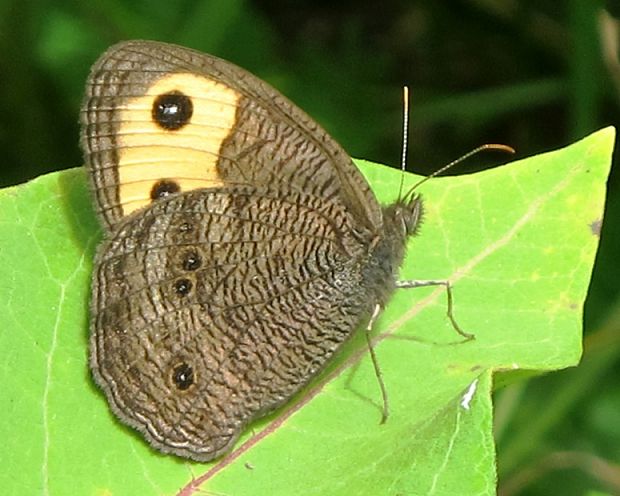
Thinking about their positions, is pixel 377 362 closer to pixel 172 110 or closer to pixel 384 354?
pixel 384 354

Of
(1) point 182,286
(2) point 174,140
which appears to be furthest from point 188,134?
(1) point 182,286

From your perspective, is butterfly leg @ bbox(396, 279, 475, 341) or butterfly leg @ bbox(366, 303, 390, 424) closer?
butterfly leg @ bbox(366, 303, 390, 424)

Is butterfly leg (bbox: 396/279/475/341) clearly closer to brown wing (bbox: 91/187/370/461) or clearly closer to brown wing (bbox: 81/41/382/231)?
brown wing (bbox: 91/187/370/461)

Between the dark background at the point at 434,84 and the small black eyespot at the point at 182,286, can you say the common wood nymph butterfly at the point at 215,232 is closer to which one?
the small black eyespot at the point at 182,286

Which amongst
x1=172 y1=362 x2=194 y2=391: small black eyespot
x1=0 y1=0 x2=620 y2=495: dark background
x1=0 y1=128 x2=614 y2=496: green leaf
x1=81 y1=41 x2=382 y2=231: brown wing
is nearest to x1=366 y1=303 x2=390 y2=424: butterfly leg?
x1=0 y1=128 x2=614 y2=496: green leaf

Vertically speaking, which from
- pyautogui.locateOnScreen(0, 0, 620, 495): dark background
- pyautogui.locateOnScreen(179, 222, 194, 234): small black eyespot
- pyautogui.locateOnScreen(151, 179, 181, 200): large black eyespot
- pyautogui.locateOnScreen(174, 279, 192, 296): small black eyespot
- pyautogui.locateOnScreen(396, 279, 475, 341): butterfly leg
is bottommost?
pyautogui.locateOnScreen(0, 0, 620, 495): dark background

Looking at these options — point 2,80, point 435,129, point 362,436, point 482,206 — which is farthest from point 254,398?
point 435,129

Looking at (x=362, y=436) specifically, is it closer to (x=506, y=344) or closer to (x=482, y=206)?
(x=506, y=344)
